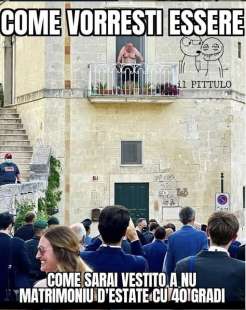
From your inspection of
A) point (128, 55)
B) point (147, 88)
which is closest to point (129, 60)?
point (128, 55)

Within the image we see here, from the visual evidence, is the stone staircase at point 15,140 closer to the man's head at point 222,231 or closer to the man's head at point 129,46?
the man's head at point 129,46

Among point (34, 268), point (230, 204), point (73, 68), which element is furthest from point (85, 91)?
point (34, 268)

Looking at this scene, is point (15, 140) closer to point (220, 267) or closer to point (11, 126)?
point (11, 126)

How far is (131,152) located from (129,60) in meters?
2.94

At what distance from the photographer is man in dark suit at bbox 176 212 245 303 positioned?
7.21 meters

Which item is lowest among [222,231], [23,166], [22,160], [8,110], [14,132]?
[222,231]

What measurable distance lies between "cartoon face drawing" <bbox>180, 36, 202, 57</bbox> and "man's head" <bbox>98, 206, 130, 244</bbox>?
25.5 metres

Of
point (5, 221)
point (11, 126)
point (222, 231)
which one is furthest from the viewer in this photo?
point (11, 126)

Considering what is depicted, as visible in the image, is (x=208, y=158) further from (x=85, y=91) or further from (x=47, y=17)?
(x=47, y=17)

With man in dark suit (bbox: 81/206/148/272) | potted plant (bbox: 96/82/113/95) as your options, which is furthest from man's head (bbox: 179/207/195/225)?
potted plant (bbox: 96/82/113/95)

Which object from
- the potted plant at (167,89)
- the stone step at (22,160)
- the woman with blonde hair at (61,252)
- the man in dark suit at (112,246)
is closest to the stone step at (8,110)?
the stone step at (22,160)

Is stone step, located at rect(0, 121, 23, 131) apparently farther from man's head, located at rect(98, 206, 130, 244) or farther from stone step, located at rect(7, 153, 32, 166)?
man's head, located at rect(98, 206, 130, 244)

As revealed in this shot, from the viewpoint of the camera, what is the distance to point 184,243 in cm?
1079

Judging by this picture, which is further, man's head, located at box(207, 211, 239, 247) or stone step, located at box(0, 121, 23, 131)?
stone step, located at box(0, 121, 23, 131)
